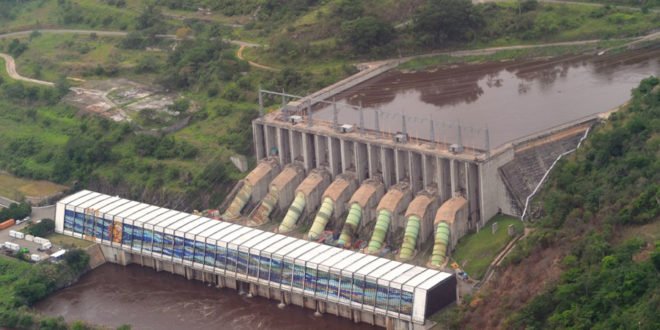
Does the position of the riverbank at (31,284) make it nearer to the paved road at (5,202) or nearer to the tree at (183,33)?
the paved road at (5,202)

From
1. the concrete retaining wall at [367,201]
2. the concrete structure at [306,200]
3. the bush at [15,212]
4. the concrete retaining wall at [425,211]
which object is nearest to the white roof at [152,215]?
the concrete structure at [306,200]

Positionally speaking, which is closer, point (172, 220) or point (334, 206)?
point (172, 220)

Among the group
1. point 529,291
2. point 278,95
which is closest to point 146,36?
point 278,95

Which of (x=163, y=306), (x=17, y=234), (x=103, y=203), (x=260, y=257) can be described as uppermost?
(x=103, y=203)

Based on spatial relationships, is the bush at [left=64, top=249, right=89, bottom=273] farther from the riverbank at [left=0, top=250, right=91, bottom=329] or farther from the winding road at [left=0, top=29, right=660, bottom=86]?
the winding road at [left=0, top=29, right=660, bottom=86]

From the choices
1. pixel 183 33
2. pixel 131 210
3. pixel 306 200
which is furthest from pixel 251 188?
pixel 183 33

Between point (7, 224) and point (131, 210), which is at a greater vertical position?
point (131, 210)

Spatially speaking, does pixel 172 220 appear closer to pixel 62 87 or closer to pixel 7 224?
pixel 7 224

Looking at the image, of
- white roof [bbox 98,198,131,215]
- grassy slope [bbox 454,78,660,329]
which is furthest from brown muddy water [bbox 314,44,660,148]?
white roof [bbox 98,198,131,215]
